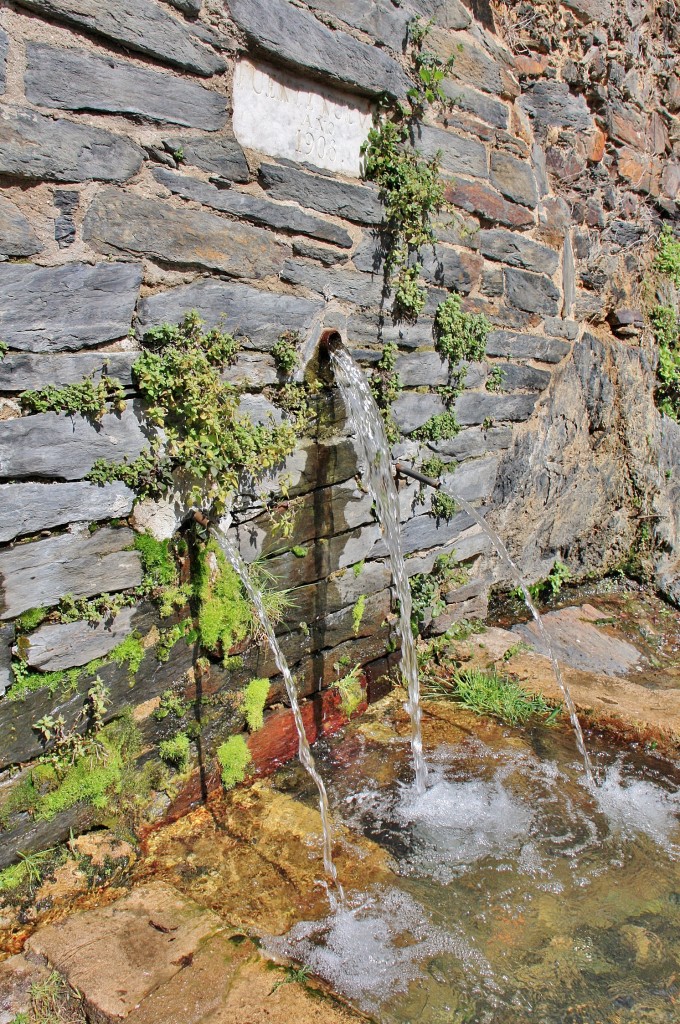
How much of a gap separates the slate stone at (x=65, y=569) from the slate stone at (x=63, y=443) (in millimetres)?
203

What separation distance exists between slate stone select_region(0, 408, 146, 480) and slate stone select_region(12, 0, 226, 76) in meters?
1.07

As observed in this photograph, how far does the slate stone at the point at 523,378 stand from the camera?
12.1 ft

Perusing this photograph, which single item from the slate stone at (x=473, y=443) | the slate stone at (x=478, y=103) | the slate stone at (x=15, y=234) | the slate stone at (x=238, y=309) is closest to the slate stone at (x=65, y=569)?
the slate stone at (x=238, y=309)

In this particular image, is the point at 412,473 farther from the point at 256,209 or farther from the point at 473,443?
the point at 256,209

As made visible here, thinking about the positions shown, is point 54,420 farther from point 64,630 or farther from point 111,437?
point 64,630

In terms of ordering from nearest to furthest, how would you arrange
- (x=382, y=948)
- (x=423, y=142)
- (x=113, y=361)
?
(x=382, y=948), (x=113, y=361), (x=423, y=142)

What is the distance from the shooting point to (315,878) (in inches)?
88.9

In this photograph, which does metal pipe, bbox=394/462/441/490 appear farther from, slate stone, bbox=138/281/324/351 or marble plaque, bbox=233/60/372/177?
marble plaque, bbox=233/60/372/177

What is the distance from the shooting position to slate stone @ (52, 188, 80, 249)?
2020 mm

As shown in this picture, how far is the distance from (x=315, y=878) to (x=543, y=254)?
3203 mm

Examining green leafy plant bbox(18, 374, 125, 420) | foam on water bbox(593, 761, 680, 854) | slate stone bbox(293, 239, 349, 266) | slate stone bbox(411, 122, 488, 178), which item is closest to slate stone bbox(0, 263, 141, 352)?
green leafy plant bbox(18, 374, 125, 420)

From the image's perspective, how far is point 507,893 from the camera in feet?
7.38

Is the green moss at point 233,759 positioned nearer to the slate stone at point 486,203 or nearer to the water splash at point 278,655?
the water splash at point 278,655

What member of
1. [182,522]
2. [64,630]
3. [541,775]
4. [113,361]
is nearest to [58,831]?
[64,630]
